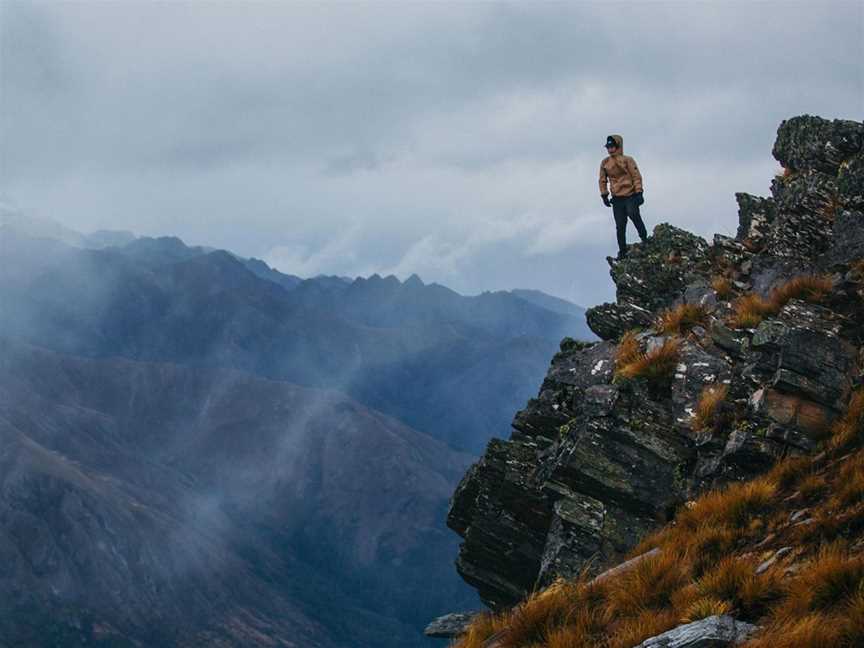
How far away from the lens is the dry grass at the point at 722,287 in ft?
66.6

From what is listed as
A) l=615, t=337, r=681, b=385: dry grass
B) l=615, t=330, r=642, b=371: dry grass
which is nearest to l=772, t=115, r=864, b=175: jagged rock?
l=615, t=330, r=642, b=371: dry grass

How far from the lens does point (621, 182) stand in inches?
987

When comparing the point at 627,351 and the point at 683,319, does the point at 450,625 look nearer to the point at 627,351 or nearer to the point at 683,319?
the point at 627,351

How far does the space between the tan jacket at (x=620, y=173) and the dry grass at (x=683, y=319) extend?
6.14 meters

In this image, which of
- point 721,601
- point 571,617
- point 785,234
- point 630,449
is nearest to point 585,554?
point 630,449

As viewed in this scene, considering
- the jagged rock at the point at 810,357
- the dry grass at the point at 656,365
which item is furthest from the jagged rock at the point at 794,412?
the dry grass at the point at 656,365

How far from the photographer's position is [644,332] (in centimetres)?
2081

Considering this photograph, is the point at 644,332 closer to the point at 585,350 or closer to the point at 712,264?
the point at 585,350

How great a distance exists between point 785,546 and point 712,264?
42.0 ft

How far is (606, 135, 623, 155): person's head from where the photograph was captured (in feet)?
81.4

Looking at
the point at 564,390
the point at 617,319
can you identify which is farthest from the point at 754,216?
the point at 564,390

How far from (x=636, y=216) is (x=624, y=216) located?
647 millimetres

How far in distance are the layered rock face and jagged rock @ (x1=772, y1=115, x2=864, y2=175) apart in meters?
0.06

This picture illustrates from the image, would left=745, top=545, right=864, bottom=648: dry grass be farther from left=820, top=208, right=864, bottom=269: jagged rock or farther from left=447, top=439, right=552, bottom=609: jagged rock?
left=820, top=208, right=864, bottom=269: jagged rock
